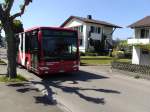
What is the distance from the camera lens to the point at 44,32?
54.0ft

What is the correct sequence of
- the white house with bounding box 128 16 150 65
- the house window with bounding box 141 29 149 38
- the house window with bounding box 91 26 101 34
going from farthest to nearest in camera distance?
the house window with bounding box 91 26 101 34
the house window with bounding box 141 29 149 38
the white house with bounding box 128 16 150 65

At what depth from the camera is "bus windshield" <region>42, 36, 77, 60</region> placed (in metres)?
16.4

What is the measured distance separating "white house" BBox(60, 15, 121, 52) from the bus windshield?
126 ft

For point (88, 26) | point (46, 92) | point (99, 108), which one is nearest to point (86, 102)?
point (99, 108)

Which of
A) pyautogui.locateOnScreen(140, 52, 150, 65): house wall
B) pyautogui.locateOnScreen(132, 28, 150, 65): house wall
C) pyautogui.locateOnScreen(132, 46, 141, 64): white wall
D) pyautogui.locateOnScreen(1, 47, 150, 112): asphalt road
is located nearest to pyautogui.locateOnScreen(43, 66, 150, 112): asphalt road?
pyautogui.locateOnScreen(1, 47, 150, 112): asphalt road

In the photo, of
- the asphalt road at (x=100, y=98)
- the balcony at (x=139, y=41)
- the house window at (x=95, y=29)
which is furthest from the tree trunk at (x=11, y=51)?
the house window at (x=95, y=29)

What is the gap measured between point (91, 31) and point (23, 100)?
48.0 m

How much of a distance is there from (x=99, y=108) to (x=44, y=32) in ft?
26.7

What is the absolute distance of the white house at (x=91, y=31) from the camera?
5688cm

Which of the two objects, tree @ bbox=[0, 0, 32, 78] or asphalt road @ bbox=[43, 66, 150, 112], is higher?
tree @ bbox=[0, 0, 32, 78]

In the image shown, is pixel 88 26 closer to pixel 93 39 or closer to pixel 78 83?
pixel 93 39

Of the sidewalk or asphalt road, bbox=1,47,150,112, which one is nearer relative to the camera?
the sidewalk

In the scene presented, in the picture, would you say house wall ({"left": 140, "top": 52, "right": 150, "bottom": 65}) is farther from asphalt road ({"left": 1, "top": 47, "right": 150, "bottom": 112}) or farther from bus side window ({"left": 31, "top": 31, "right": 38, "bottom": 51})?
asphalt road ({"left": 1, "top": 47, "right": 150, "bottom": 112})

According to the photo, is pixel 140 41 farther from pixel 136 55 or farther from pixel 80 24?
pixel 80 24
